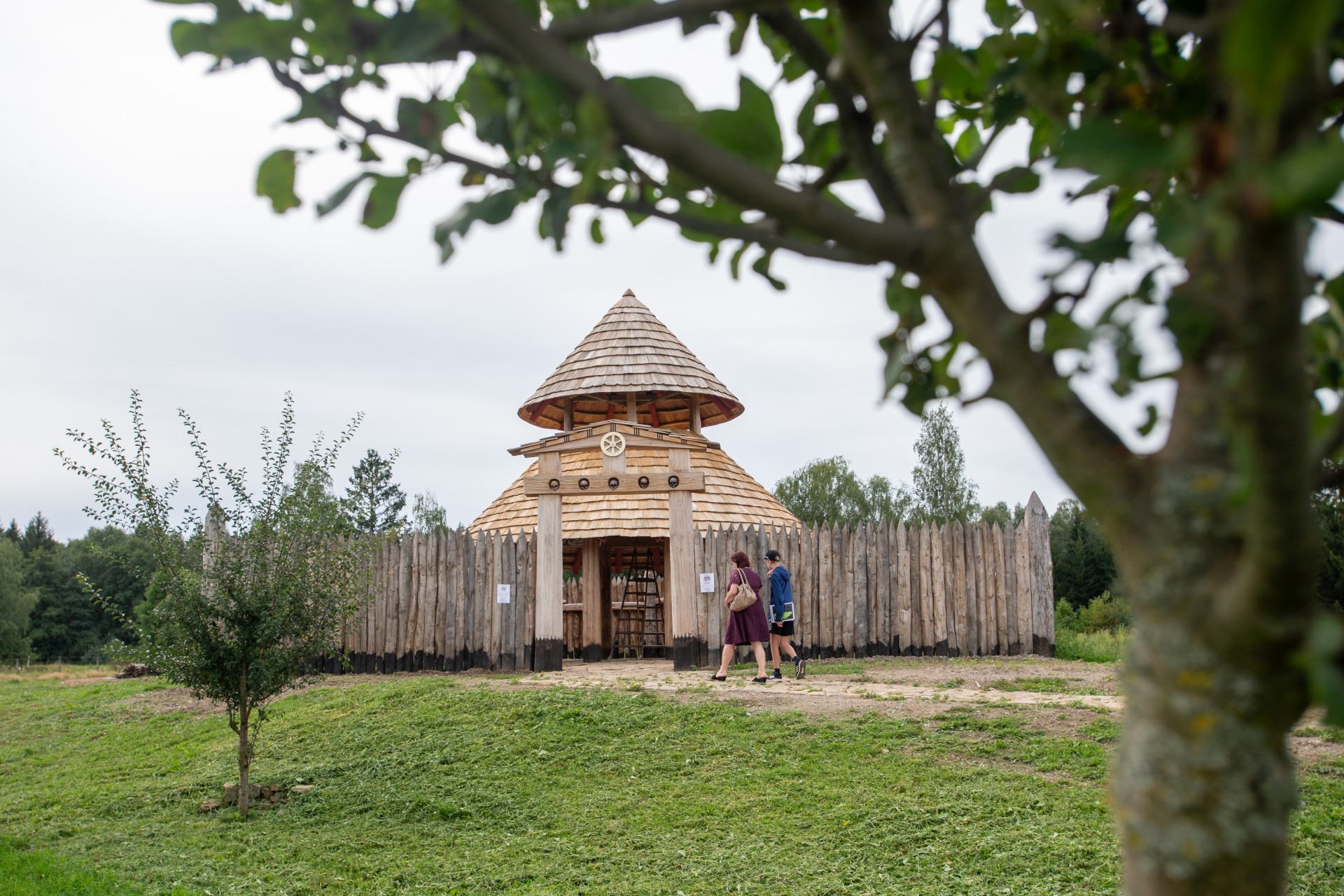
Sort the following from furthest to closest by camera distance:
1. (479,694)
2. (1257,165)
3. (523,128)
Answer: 1. (479,694)
2. (523,128)
3. (1257,165)

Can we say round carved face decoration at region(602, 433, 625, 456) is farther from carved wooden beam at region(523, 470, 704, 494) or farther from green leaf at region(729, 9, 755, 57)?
green leaf at region(729, 9, 755, 57)

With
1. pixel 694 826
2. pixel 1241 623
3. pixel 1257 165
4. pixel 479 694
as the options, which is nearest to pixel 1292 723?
pixel 1241 623

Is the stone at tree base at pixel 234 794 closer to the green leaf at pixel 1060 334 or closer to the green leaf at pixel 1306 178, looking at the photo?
the green leaf at pixel 1060 334

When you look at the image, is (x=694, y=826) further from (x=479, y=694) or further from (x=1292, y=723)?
(x=1292, y=723)

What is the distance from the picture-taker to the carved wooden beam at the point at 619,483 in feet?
40.4

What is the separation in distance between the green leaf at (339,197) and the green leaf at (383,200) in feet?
0.08

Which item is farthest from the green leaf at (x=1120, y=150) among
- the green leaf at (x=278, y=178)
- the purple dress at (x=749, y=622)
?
the purple dress at (x=749, y=622)

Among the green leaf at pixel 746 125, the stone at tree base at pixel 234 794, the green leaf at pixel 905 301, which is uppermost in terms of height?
the green leaf at pixel 746 125

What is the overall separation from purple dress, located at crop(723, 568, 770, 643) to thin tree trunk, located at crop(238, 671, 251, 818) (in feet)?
16.6

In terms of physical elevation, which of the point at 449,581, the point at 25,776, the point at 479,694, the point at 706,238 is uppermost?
the point at 706,238

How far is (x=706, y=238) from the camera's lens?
148 cm

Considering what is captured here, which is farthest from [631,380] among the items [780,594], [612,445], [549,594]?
[780,594]

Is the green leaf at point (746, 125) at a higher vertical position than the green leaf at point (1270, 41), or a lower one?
higher

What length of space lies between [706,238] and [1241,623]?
2.95 ft
